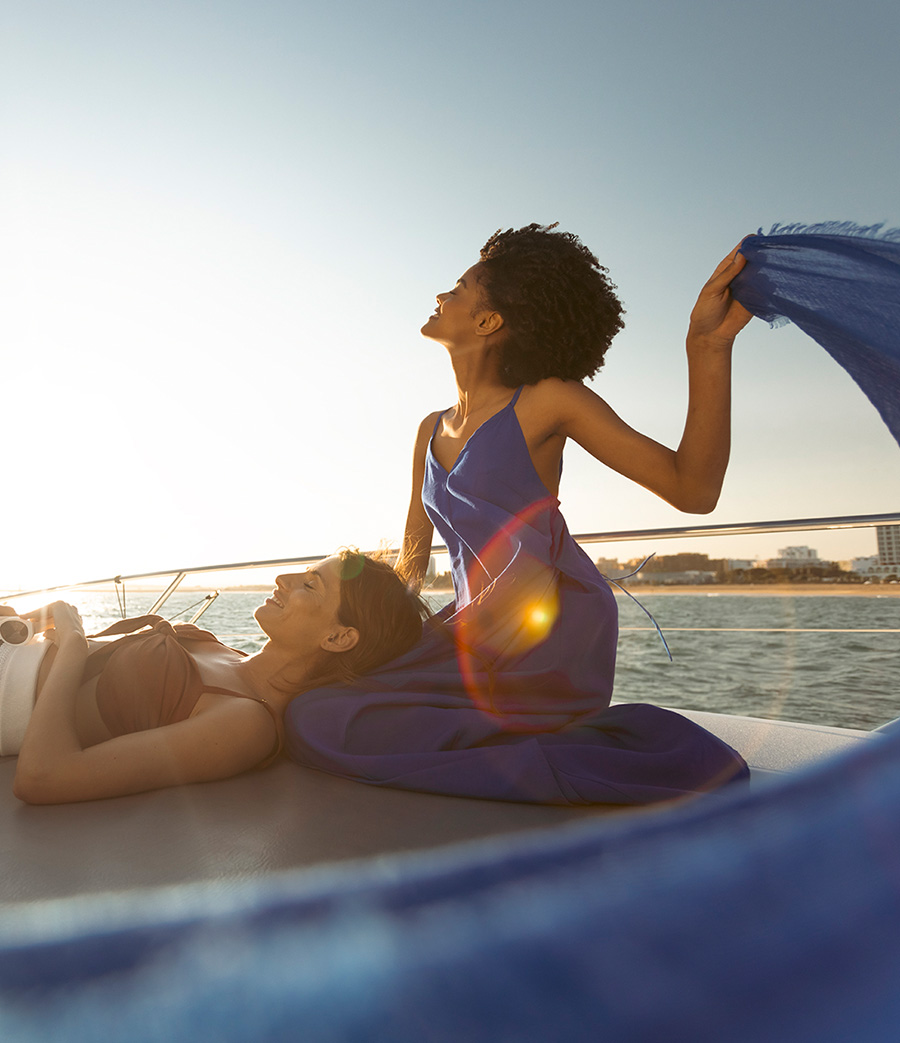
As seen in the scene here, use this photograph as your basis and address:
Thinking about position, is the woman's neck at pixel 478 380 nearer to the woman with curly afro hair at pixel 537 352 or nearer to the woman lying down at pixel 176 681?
the woman with curly afro hair at pixel 537 352

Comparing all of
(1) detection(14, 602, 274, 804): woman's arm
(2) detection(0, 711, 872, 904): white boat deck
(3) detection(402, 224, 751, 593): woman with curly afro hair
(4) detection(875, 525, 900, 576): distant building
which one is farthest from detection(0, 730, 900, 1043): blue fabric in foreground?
(4) detection(875, 525, 900, 576): distant building

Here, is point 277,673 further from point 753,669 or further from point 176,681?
point 753,669

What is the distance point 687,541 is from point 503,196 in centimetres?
592

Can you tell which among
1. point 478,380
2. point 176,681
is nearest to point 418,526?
point 478,380

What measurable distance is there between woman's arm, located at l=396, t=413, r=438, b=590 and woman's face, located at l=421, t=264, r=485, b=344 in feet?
0.94

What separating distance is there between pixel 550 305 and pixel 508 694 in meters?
0.98

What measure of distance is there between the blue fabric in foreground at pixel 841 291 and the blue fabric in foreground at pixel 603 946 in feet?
2.41

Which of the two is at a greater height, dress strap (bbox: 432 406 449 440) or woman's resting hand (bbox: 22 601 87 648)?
dress strap (bbox: 432 406 449 440)

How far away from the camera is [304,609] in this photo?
5.04ft

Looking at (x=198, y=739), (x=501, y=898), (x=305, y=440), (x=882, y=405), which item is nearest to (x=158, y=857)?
(x=198, y=739)

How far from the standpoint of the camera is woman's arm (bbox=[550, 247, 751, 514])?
1173mm

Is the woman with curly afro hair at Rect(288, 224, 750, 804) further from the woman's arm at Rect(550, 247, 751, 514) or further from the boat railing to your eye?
the boat railing

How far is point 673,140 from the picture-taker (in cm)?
636

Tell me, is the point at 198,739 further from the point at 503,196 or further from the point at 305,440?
the point at 305,440
